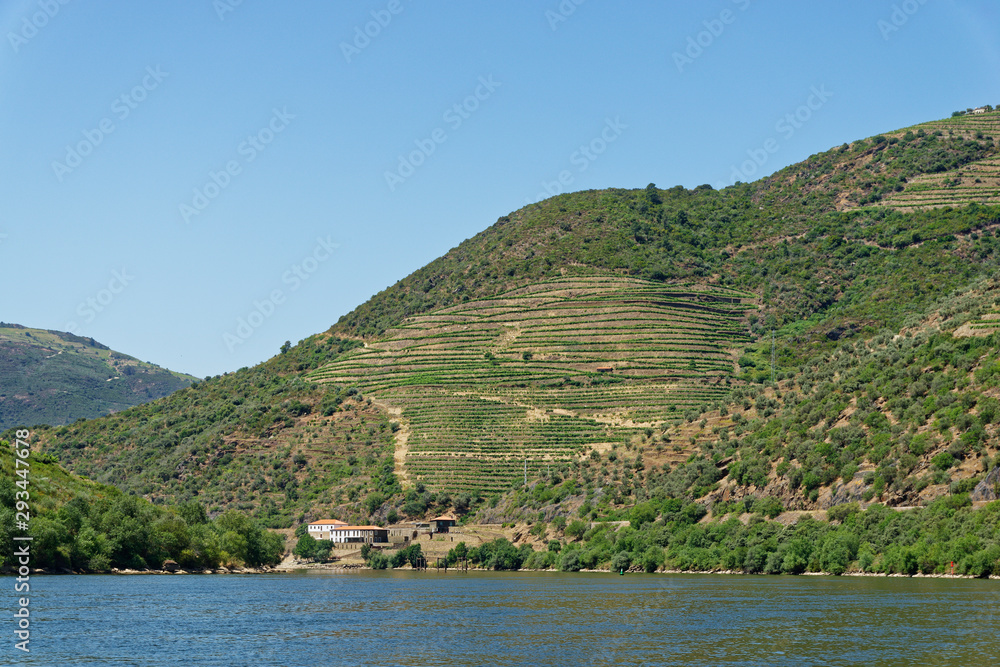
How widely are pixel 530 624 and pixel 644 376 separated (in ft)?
282

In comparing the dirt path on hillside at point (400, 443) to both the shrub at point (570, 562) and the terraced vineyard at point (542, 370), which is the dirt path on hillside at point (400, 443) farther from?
the shrub at point (570, 562)

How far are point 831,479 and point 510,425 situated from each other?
50.8 meters

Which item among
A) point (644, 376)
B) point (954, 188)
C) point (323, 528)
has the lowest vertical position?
point (323, 528)

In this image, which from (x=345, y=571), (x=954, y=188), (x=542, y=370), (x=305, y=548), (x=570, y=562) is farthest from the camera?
(x=954, y=188)

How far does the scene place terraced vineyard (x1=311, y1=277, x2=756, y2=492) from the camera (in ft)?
414

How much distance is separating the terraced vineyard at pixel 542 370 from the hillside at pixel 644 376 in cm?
35

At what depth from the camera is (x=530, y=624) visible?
5288cm

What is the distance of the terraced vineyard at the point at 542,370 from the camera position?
414ft

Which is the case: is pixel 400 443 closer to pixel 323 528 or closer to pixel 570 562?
pixel 323 528

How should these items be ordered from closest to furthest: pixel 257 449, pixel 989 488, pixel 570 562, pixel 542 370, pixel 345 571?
pixel 989 488 → pixel 570 562 → pixel 345 571 → pixel 257 449 → pixel 542 370

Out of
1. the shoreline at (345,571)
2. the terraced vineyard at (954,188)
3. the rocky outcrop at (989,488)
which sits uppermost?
the terraced vineyard at (954,188)

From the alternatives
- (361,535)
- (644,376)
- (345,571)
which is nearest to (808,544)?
(345,571)

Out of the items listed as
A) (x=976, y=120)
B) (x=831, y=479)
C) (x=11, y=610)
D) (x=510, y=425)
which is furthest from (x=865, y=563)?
(x=976, y=120)

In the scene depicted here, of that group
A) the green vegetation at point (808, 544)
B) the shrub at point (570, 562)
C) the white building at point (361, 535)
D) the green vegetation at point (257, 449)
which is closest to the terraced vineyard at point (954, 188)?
the green vegetation at point (257, 449)
